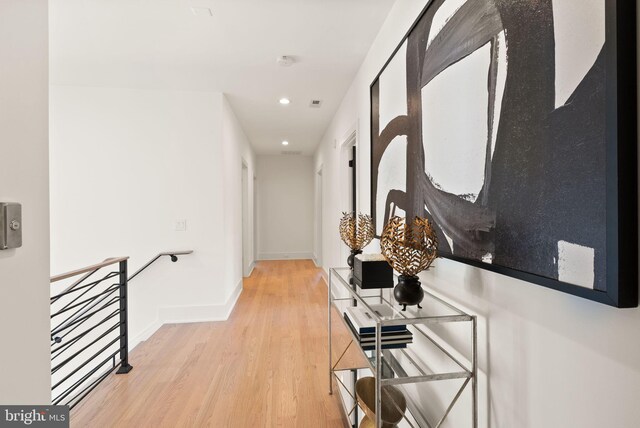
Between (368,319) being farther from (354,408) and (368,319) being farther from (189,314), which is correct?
(189,314)

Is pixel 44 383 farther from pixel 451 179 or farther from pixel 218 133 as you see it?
pixel 218 133

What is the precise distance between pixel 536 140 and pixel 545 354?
52 centimetres

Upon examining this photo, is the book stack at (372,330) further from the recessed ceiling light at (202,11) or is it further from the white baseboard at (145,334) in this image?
the white baseboard at (145,334)

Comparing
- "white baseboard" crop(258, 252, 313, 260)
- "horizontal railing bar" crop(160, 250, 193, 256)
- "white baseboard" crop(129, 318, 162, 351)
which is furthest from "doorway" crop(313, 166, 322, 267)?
"white baseboard" crop(129, 318, 162, 351)

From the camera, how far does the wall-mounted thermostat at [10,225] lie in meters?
0.75

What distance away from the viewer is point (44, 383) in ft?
2.94

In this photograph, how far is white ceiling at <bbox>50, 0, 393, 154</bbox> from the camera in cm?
189

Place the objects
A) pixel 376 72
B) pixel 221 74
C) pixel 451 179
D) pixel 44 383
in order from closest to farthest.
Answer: pixel 44 383, pixel 451 179, pixel 376 72, pixel 221 74

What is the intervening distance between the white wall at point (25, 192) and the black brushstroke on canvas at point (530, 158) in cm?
130

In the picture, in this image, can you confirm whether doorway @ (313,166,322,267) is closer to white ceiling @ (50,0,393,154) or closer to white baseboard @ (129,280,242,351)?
white ceiling @ (50,0,393,154)

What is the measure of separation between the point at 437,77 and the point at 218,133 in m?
2.68

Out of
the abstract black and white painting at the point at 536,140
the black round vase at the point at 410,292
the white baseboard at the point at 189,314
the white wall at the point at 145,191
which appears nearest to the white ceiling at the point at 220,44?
the white wall at the point at 145,191

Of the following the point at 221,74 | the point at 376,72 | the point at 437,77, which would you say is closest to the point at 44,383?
the point at 437,77

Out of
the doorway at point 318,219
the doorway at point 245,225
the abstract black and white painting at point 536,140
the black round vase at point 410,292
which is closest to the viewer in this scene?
the abstract black and white painting at point 536,140
